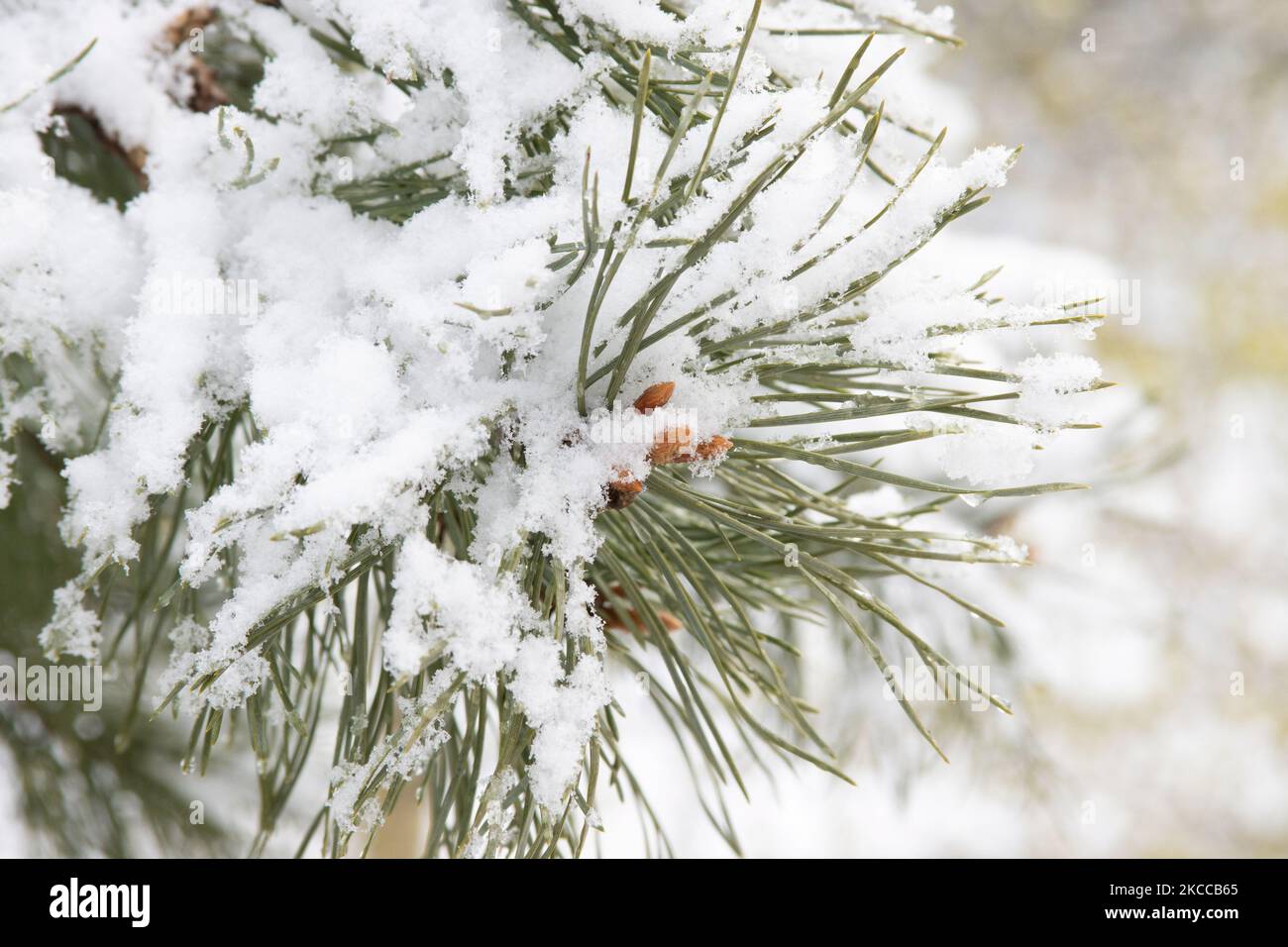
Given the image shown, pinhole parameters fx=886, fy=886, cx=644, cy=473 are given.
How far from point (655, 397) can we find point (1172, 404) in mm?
2013

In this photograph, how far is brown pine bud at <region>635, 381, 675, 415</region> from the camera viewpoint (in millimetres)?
281

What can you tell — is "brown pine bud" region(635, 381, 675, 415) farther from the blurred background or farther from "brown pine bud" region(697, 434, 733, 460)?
the blurred background

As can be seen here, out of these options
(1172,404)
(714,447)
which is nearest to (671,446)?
(714,447)

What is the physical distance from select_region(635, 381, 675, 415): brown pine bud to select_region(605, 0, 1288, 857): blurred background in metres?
1.86

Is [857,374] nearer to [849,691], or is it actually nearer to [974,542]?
[974,542]

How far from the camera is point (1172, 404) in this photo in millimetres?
1931

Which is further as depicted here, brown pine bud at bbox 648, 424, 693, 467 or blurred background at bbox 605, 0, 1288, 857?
blurred background at bbox 605, 0, 1288, 857

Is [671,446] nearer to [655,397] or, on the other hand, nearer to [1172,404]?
[655,397]

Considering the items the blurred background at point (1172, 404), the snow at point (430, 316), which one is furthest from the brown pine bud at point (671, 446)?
the blurred background at point (1172, 404)

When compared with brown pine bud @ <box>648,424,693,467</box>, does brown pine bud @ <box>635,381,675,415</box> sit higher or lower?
higher

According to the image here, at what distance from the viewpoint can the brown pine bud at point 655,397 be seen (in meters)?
0.28

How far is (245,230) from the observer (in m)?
0.34

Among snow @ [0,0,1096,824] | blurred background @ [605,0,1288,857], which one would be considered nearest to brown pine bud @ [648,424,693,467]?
snow @ [0,0,1096,824]
